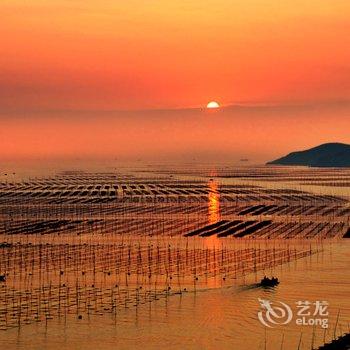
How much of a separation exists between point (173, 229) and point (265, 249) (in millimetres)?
19452

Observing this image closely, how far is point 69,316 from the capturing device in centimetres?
4750

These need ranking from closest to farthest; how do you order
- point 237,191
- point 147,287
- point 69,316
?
1. point 69,316
2. point 147,287
3. point 237,191

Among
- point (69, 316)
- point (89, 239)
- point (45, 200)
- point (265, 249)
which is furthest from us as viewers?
point (45, 200)

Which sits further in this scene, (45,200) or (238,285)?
(45,200)

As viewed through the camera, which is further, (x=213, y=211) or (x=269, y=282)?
(x=213, y=211)

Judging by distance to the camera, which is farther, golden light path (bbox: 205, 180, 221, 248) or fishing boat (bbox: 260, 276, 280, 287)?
golden light path (bbox: 205, 180, 221, 248)

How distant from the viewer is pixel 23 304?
50250mm

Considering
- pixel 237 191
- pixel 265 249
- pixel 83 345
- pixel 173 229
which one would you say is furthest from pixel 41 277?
pixel 237 191

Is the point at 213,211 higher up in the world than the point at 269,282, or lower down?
higher up

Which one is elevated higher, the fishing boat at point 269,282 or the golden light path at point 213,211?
the golden light path at point 213,211

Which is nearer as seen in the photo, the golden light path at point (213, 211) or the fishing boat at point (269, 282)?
the fishing boat at point (269, 282)

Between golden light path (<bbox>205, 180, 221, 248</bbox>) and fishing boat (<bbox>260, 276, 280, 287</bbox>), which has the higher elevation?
golden light path (<bbox>205, 180, 221, 248</bbox>)

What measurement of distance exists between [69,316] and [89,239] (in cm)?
3587

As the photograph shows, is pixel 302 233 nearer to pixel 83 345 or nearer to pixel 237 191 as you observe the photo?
pixel 83 345
